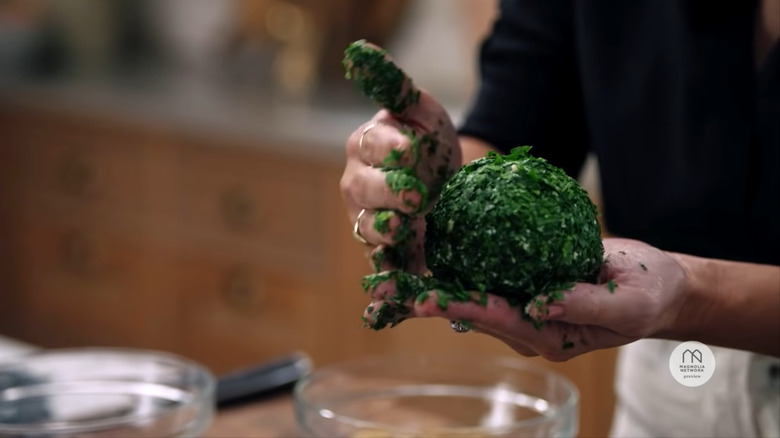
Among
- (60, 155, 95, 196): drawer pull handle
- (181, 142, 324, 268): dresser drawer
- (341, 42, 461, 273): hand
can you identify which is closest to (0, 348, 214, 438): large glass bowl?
(341, 42, 461, 273): hand

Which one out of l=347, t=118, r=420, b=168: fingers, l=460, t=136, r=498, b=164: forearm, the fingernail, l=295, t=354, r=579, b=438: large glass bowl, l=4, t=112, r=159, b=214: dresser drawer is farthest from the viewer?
l=4, t=112, r=159, b=214: dresser drawer

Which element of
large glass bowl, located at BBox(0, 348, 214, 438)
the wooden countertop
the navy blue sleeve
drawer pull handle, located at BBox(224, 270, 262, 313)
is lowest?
the wooden countertop

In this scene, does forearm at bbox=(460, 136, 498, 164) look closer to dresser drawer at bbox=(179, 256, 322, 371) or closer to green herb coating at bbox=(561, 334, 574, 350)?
green herb coating at bbox=(561, 334, 574, 350)

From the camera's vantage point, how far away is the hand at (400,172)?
0.69m

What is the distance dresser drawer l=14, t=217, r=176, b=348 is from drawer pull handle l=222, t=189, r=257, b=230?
0.25 m

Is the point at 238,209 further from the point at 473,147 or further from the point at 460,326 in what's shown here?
the point at 460,326

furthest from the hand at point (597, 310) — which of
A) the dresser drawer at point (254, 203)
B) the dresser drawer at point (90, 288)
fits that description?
the dresser drawer at point (90, 288)

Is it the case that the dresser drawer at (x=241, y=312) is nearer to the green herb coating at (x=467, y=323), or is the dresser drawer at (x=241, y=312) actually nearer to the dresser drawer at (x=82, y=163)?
the dresser drawer at (x=82, y=163)

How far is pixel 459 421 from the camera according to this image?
91 centimetres

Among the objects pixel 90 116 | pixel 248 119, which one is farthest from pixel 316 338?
pixel 90 116

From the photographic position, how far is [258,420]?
1004mm

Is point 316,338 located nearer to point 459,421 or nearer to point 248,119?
point 248,119

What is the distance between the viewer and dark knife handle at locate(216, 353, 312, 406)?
41.1 inches

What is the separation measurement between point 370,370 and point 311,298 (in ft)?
3.90
